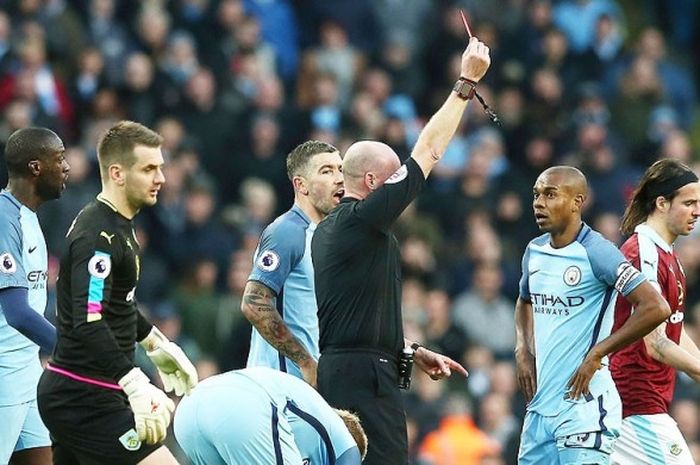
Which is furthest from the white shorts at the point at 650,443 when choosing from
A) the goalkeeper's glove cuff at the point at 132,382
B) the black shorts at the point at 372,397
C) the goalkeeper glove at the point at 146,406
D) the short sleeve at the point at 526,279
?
the goalkeeper's glove cuff at the point at 132,382

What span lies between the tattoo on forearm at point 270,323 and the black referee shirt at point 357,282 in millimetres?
528

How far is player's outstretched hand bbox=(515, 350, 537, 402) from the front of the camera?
896 centimetres

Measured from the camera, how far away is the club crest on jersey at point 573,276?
848cm

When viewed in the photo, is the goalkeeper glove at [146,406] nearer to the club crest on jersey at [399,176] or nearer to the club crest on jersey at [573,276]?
the club crest on jersey at [399,176]

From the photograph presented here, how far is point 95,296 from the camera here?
291 inches

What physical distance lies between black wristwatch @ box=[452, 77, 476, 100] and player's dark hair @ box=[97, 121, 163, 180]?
155 cm

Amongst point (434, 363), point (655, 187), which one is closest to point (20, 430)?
point (434, 363)

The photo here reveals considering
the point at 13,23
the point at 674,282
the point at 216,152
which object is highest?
the point at 13,23

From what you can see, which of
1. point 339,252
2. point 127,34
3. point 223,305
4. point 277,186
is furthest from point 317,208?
point 127,34

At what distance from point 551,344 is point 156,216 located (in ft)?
21.9

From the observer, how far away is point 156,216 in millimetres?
14586

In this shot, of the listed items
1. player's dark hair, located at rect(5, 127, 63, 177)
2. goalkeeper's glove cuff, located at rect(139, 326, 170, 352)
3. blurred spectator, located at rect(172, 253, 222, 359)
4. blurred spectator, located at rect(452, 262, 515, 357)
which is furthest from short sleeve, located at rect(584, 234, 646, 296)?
Answer: blurred spectator, located at rect(452, 262, 515, 357)

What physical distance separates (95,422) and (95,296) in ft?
1.96

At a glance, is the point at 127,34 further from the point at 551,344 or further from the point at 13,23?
the point at 551,344
